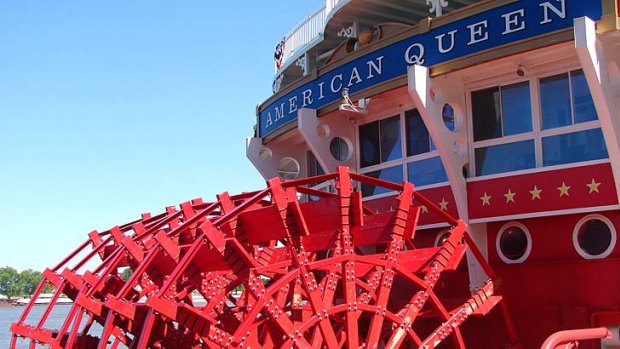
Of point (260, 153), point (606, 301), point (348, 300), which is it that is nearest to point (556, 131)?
point (606, 301)

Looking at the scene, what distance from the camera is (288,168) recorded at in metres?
9.99

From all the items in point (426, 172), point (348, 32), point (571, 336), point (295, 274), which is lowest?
point (571, 336)

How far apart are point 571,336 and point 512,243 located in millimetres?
1669

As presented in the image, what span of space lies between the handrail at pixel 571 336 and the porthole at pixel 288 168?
4415 millimetres

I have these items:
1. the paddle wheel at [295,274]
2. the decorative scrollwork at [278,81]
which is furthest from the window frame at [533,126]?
the decorative scrollwork at [278,81]

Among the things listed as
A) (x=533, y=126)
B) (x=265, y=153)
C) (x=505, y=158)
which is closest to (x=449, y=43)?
(x=533, y=126)

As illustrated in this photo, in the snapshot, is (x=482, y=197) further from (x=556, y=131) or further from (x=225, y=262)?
(x=225, y=262)

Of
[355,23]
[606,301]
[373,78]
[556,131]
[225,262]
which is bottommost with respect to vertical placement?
[606,301]

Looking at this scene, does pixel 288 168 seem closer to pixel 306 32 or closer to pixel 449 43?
pixel 306 32

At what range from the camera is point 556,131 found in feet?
23.5

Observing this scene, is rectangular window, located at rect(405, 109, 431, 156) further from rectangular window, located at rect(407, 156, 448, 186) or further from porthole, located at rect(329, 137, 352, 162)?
porthole, located at rect(329, 137, 352, 162)

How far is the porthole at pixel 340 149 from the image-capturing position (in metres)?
8.93

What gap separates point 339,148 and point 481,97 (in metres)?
1.91

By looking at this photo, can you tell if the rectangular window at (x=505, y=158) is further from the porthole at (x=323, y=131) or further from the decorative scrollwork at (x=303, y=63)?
the decorative scrollwork at (x=303, y=63)
